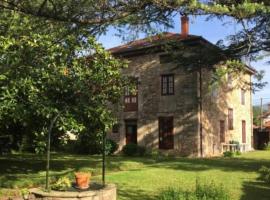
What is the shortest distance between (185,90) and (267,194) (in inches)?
658

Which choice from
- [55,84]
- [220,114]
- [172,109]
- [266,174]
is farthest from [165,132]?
[55,84]

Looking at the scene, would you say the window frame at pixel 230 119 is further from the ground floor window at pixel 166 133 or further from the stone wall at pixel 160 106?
the stone wall at pixel 160 106

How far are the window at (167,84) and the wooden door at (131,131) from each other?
3.27 meters

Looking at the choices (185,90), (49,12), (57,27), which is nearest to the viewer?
(49,12)

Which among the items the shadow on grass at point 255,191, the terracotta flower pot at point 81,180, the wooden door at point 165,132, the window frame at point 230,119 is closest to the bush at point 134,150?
the wooden door at point 165,132

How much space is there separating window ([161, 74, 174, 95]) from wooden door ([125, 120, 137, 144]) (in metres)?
3.27

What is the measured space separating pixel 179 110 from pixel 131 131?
14.7 feet

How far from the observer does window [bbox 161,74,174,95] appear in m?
29.8

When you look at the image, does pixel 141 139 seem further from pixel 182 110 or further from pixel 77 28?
pixel 77 28

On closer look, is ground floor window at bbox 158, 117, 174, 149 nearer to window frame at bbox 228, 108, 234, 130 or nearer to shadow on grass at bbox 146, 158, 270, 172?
window frame at bbox 228, 108, 234, 130

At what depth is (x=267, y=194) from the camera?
41.0 ft

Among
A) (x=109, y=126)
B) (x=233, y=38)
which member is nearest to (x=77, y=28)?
(x=109, y=126)

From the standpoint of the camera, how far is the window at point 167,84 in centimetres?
2975

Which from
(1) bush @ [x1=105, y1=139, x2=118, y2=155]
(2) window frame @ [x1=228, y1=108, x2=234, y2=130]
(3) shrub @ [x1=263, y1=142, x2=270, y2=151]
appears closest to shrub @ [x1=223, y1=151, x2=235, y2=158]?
(2) window frame @ [x1=228, y1=108, x2=234, y2=130]
